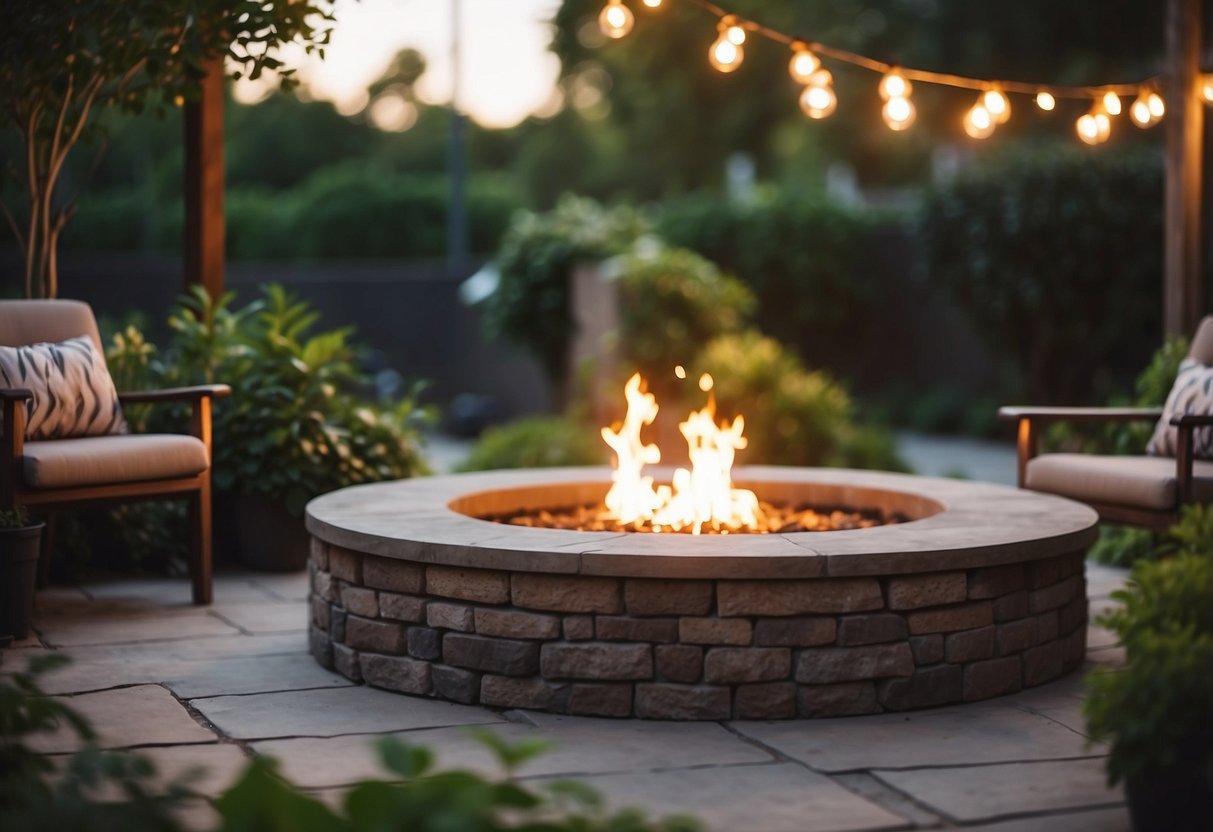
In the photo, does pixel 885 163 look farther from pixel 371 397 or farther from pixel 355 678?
pixel 355 678

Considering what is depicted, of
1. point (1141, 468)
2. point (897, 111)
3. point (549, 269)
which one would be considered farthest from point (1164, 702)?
point (549, 269)

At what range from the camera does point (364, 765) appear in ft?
9.87

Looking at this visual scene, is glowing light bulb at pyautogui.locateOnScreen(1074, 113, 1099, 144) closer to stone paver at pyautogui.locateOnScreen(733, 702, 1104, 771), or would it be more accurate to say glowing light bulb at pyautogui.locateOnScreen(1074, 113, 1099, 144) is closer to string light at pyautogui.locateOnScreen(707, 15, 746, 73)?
string light at pyautogui.locateOnScreen(707, 15, 746, 73)

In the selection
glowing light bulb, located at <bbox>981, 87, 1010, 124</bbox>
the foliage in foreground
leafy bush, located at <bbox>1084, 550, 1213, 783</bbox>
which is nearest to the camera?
the foliage in foreground

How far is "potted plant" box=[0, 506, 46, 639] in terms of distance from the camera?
4.04m

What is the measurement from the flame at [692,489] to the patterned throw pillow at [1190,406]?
4.76 feet

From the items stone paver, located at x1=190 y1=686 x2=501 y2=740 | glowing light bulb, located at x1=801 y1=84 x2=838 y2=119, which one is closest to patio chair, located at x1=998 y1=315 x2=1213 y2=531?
glowing light bulb, located at x1=801 y1=84 x2=838 y2=119

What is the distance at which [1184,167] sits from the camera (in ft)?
19.9

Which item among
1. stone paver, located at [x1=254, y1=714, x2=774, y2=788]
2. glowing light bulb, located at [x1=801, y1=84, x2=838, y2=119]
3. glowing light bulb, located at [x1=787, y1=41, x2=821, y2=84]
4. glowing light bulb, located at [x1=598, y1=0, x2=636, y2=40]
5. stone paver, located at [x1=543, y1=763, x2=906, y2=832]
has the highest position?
glowing light bulb, located at [x1=598, y1=0, x2=636, y2=40]

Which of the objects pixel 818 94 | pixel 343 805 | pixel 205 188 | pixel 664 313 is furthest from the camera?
pixel 664 313

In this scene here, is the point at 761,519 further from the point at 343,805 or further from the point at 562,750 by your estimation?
the point at 343,805

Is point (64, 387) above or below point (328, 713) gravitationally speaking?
above

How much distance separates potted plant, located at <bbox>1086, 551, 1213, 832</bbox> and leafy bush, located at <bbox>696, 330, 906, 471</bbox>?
4.79 m

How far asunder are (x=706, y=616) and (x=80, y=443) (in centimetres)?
221
